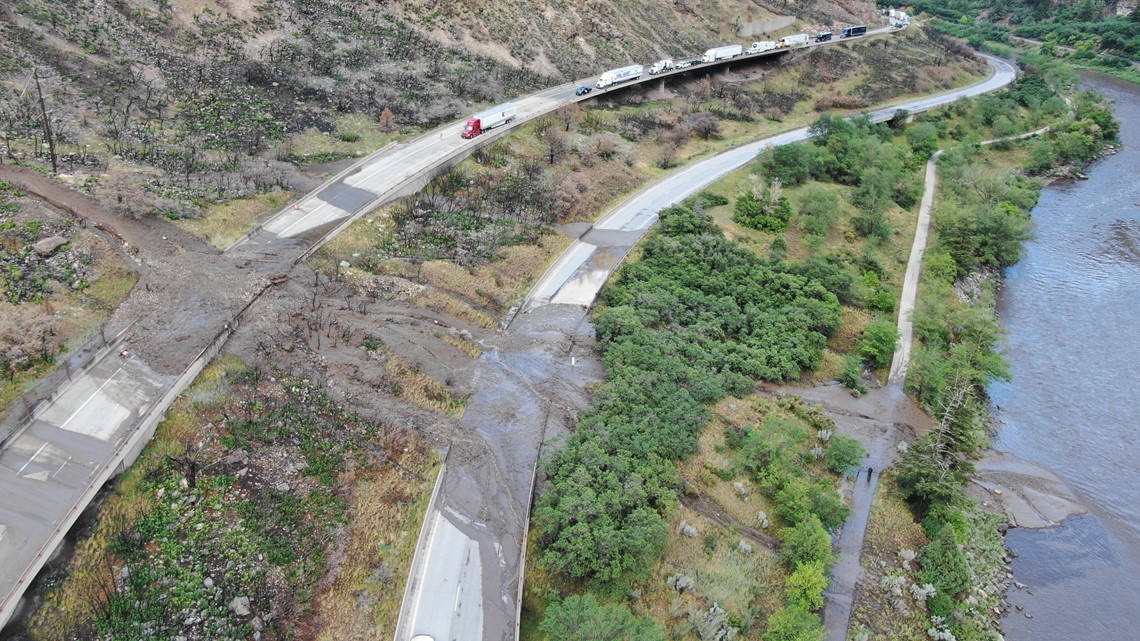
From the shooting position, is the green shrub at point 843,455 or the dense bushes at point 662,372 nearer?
the dense bushes at point 662,372

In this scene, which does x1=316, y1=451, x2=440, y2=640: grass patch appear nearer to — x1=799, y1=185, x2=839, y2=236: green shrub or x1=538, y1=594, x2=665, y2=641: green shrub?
x1=538, y1=594, x2=665, y2=641: green shrub

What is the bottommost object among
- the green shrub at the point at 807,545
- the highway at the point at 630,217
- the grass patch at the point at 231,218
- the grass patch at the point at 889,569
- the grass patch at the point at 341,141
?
the grass patch at the point at 889,569

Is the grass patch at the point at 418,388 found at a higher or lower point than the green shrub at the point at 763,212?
higher

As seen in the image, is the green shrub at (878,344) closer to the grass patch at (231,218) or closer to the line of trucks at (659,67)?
the line of trucks at (659,67)

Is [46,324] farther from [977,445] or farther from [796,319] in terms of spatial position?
[977,445]

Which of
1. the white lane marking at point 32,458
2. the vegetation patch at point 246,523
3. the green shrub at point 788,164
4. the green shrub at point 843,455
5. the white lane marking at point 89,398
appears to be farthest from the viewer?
the green shrub at point 788,164

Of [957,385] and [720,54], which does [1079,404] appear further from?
[720,54]

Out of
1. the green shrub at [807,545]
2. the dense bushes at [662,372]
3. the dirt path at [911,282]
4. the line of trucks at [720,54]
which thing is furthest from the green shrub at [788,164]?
the green shrub at [807,545]
